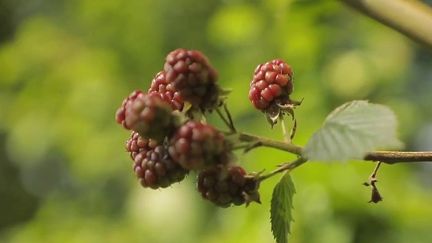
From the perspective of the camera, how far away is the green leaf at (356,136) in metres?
0.82

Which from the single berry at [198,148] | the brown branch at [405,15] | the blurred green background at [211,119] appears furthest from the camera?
the blurred green background at [211,119]

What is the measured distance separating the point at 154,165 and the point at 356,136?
165mm

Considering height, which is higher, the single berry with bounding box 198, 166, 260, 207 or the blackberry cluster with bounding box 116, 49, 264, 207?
the blackberry cluster with bounding box 116, 49, 264, 207

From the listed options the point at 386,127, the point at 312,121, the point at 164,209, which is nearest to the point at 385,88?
the point at 312,121

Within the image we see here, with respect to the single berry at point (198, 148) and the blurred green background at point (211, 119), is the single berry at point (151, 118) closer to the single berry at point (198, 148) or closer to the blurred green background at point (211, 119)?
the single berry at point (198, 148)

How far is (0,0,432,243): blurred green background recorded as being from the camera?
192cm

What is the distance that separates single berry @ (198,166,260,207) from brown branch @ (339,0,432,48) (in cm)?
39

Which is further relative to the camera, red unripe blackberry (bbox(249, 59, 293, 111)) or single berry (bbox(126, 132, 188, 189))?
red unripe blackberry (bbox(249, 59, 293, 111))

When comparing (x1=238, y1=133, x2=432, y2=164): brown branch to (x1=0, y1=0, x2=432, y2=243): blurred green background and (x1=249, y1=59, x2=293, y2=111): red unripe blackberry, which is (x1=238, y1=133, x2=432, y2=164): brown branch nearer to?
(x1=249, y1=59, x2=293, y2=111): red unripe blackberry

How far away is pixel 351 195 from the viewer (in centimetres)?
191

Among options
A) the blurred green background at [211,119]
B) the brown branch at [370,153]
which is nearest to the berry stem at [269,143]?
the brown branch at [370,153]

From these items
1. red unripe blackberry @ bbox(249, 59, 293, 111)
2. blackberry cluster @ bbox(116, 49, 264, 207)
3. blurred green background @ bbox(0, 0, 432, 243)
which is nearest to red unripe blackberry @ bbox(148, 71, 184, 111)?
blackberry cluster @ bbox(116, 49, 264, 207)

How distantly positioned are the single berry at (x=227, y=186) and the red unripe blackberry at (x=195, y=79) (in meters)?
0.06

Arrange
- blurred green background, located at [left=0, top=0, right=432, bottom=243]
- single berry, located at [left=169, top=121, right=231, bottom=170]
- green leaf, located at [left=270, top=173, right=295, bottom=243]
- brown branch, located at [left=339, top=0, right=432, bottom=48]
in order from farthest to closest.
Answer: blurred green background, located at [left=0, top=0, right=432, bottom=243], brown branch, located at [left=339, top=0, right=432, bottom=48], green leaf, located at [left=270, top=173, right=295, bottom=243], single berry, located at [left=169, top=121, right=231, bottom=170]
